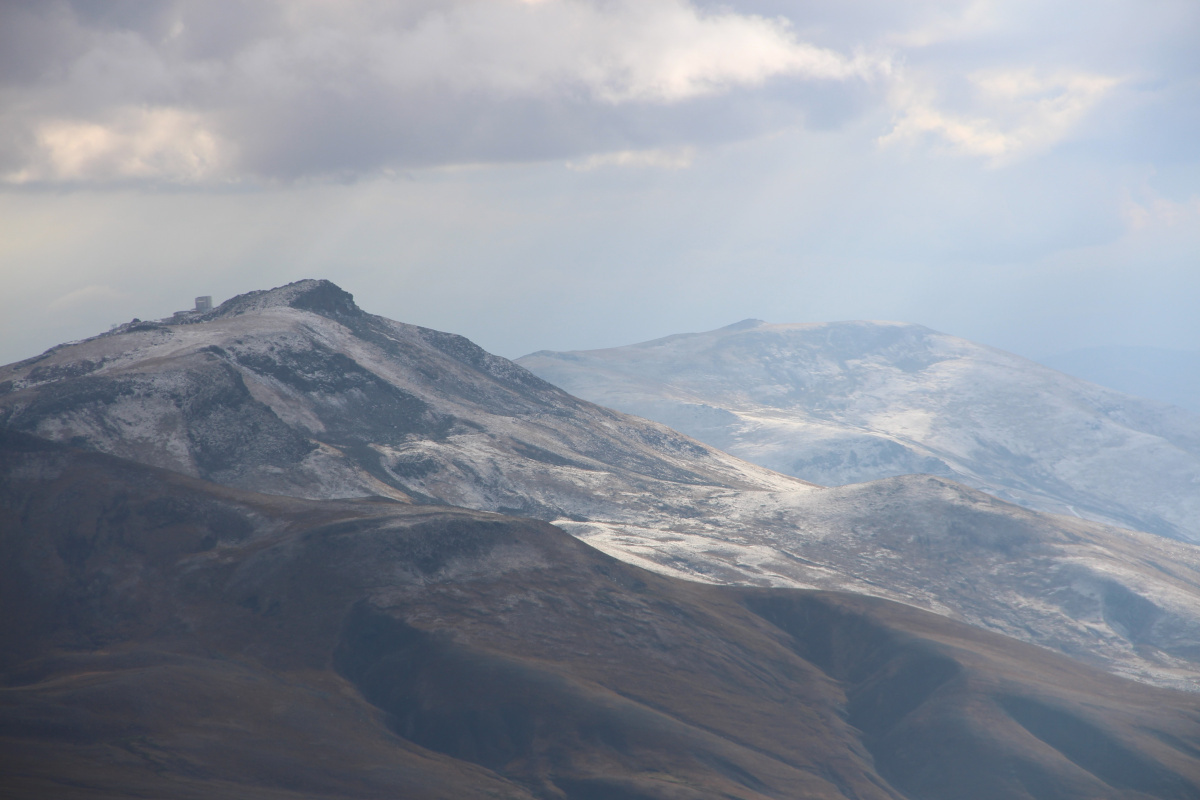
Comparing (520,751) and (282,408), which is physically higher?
(282,408)

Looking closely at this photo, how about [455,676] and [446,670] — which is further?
[446,670]

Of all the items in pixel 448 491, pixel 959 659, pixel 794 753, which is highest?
pixel 448 491

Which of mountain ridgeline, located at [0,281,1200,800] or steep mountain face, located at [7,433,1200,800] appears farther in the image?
mountain ridgeline, located at [0,281,1200,800]

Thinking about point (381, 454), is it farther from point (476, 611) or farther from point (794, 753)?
point (794, 753)

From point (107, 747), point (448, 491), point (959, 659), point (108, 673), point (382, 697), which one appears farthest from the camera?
point (448, 491)

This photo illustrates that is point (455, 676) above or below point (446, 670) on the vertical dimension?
below

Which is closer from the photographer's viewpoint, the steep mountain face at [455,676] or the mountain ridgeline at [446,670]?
the steep mountain face at [455,676]

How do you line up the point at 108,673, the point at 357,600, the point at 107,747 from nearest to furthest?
the point at 107,747, the point at 108,673, the point at 357,600

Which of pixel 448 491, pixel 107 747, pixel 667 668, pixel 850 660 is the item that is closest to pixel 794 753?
pixel 667 668
